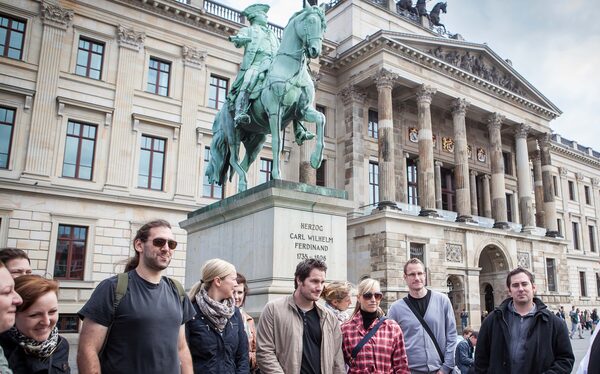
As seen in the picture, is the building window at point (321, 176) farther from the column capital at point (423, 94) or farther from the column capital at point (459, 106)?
the column capital at point (459, 106)

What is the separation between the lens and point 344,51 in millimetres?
29719

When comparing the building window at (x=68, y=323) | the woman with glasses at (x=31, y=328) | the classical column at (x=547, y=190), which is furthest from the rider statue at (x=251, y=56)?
the classical column at (x=547, y=190)

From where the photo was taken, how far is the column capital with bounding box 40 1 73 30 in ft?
70.9

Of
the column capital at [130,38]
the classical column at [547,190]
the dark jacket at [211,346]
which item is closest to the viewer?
the dark jacket at [211,346]

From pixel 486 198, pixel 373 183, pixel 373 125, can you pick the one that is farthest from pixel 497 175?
pixel 373 125

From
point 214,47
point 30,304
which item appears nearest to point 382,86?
point 214,47

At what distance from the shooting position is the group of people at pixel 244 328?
288cm

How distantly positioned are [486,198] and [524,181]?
2762mm

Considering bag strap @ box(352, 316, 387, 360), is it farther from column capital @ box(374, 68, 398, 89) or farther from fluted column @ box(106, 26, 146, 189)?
column capital @ box(374, 68, 398, 89)

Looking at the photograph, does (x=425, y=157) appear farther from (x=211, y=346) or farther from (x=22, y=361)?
(x=22, y=361)

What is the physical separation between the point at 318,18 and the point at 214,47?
18741 millimetres

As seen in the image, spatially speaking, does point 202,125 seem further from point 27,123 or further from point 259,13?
point 259,13

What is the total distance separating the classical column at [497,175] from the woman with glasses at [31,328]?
30131mm

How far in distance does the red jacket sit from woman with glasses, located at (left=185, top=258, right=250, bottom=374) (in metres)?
0.88
